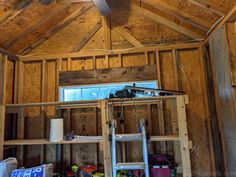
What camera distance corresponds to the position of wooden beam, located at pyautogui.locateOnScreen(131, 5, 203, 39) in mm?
3295

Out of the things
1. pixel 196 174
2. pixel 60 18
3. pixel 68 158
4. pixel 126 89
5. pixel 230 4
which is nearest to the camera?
pixel 230 4

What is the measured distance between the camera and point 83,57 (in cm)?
345

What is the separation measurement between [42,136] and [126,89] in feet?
5.44

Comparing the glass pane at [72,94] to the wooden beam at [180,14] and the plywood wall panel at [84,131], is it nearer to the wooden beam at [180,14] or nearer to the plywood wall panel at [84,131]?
the plywood wall panel at [84,131]

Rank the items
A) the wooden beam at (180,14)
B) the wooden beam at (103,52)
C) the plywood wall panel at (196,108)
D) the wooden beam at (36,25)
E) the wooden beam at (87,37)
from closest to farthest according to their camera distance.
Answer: the wooden beam at (180,14), the plywood wall panel at (196,108), the wooden beam at (36,25), the wooden beam at (103,52), the wooden beam at (87,37)

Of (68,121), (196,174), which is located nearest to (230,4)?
(196,174)

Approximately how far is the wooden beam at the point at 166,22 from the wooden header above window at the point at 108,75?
759 mm

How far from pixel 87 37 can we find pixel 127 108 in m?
1.43

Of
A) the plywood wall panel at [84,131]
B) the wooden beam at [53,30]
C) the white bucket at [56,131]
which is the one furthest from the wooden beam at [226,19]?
the white bucket at [56,131]

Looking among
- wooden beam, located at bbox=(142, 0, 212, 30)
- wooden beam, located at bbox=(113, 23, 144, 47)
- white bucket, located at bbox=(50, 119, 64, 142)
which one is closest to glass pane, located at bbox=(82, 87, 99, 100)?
white bucket, located at bbox=(50, 119, 64, 142)

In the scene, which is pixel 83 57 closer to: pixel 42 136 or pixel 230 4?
pixel 42 136

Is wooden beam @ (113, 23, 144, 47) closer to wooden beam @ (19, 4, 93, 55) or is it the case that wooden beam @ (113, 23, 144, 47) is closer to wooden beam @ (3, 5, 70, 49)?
wooden beam @ (19, 4, 93, 55)

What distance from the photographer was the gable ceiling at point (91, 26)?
300cm

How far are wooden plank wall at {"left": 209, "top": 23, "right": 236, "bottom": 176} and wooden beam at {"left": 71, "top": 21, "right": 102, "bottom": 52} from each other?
73.7 inches
